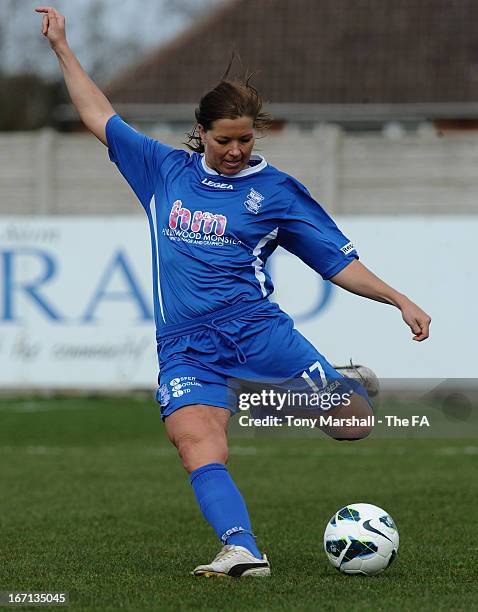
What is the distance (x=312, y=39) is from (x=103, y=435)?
18443 millimetres

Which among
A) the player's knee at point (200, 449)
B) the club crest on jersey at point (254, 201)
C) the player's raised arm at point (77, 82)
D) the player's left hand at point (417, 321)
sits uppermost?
the player's raised arm at point (77, 82)

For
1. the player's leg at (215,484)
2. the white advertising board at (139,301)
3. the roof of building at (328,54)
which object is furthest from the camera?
the roof of building at (328,54)

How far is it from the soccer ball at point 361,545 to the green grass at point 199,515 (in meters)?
0.07

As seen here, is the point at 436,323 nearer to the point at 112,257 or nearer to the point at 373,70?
the point at 112,257

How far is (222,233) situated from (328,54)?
80.8 feet

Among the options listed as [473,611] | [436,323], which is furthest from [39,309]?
[473,611]

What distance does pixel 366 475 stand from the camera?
10258 mm

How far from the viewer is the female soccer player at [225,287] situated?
18.6 ft

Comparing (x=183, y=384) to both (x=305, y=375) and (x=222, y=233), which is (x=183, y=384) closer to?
(x=305, y=375)

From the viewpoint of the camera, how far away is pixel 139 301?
14758 mm

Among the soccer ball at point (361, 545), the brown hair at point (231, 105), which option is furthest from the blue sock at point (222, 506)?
the brown hair at point (231, 105)

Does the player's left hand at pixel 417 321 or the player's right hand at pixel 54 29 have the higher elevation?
the player's right hand at pixel 54 29

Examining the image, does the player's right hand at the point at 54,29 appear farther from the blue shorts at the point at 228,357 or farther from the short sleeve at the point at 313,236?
the blue shorts at the point at 228,357

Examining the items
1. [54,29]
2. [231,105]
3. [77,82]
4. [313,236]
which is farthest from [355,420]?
[54,29]
